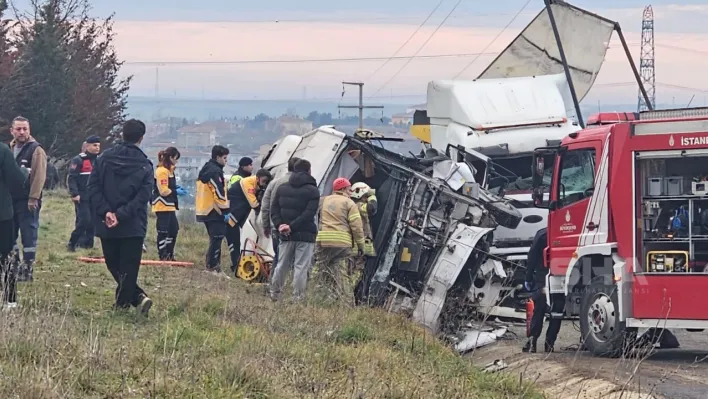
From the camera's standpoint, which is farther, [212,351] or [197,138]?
[197,138]

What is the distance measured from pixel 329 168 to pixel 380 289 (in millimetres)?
2305

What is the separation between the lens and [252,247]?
15.6 meters

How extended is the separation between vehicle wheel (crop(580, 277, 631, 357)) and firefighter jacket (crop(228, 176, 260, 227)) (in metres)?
5.80

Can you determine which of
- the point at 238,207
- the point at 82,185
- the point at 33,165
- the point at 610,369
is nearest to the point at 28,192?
the point at 33,165

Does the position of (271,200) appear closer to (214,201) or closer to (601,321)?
(214,201)

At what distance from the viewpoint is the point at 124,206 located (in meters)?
9.00

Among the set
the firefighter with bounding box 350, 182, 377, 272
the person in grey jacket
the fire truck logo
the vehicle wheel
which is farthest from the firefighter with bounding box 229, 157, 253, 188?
the vehicle wheel

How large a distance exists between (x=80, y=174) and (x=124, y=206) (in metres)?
7.03

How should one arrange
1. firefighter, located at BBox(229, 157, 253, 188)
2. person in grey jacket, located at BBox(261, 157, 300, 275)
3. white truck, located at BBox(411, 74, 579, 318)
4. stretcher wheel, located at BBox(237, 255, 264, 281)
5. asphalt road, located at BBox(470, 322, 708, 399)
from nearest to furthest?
asphalt road, located at BBox(470, 322, 708, 399), person in grey jacket, located at BBox(261, 157, 300, 275), white truck, located at BBox(411, 74, 579, 318), stretcher wheel, located at BBox(237, 255, 264, 281), firefighter, located at BBox(229, 157, 253, 188)

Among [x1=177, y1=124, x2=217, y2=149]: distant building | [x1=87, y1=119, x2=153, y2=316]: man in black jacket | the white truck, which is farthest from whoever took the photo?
[x1=177, y1=124, x2=217, y2=149]: distant building

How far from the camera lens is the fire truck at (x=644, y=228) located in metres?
10.6

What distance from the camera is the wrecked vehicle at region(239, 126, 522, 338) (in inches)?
496

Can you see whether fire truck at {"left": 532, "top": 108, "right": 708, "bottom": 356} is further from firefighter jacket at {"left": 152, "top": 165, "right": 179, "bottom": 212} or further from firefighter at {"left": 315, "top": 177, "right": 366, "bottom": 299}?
firefighter jacket at {"left": 152, "top": 165, "right": 179, "bottom": 212}

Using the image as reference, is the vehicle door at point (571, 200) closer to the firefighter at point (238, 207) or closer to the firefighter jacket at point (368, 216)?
the firefighter jacket at point (368, 216)
